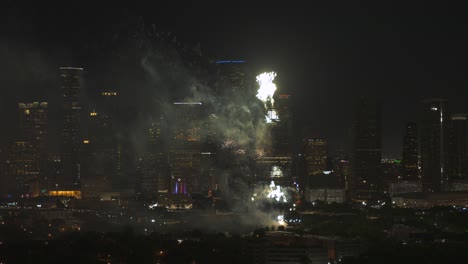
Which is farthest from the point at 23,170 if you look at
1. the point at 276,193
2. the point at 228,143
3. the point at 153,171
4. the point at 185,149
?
the point at 228,143

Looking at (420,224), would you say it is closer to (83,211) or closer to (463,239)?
(463,239)

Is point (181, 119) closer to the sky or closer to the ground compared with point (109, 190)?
closer to the sky

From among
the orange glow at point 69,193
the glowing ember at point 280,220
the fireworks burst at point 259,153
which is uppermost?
the fireworks burst at point 259,153

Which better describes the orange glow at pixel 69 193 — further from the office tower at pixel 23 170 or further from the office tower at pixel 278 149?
the office tower at pixel 278 149

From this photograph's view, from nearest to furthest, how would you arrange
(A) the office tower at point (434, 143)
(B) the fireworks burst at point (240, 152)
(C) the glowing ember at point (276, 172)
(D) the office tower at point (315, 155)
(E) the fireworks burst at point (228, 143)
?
1. (E) the fireworks burst at point (228, 143)
2. (B) the fireworks burst at point (240, 152)
3. (C) the glowing ember at point (276, 172)
4. (D) the office tower at point (315, 155)
5. (A) the office tower at point (434, 143)

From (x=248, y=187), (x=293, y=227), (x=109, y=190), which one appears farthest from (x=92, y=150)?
(x=293, y=227)

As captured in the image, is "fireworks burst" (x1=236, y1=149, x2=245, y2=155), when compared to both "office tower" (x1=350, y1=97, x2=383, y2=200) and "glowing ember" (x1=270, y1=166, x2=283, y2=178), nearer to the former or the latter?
"glowing ember" (x1=270, y1=166, x2=283, y2=178)

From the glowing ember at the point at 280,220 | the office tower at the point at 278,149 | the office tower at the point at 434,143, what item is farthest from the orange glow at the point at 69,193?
the office tower at the point at 434,143
